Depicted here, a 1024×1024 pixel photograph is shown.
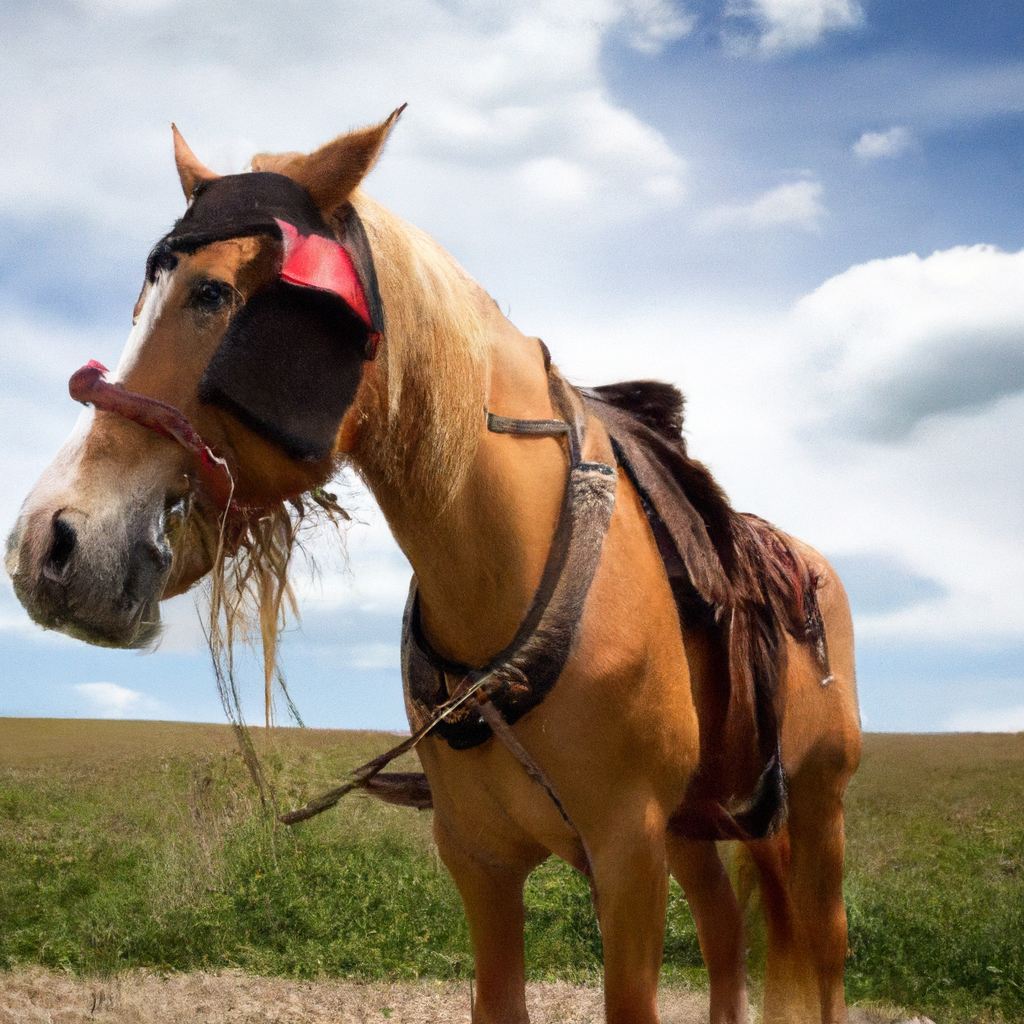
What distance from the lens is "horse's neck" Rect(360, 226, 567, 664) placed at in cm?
240

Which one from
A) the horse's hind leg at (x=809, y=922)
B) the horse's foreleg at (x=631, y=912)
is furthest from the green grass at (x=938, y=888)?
the horse's foreleg at (x=631, y=912)

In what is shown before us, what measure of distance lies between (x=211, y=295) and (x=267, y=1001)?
4695mm

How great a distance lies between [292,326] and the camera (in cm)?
217

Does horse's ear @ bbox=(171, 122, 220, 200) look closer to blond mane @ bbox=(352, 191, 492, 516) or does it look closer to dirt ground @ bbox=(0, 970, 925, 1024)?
blond mane @ bbox=(352, 191, 492, 516)

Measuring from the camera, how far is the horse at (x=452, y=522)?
2.09 metres

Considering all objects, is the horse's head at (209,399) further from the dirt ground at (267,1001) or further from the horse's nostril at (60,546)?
the dirt ground at (267,1001)

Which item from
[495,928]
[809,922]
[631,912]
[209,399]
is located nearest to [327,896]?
[809,922]

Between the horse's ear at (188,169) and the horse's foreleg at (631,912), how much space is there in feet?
6.60

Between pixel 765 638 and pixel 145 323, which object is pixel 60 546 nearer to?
pixel 145 323

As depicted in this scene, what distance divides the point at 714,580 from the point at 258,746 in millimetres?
1452

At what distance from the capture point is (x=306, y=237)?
7.11ft

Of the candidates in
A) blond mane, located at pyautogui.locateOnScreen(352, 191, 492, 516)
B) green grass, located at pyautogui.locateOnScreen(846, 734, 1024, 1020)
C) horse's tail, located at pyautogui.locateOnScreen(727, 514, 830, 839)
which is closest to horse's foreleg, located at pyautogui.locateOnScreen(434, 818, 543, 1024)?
horse's tail, located at pyautogui.locateOnScreen(727, 514, 830, 839)

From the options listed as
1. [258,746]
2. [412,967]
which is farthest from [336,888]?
[258,746]

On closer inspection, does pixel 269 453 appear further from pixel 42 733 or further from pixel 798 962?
pixel 42 733
